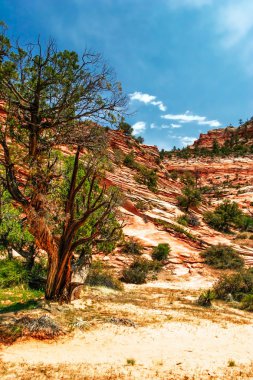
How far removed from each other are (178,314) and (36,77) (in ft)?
33.9

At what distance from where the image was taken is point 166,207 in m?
41.3

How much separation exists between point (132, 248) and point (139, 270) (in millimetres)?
4243

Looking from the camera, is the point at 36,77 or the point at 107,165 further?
the point at 107,165

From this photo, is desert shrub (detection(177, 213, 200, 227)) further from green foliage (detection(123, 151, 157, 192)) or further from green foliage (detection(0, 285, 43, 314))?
green foliage (detection(0, 285, 43, 314))

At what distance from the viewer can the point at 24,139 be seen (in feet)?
33.5

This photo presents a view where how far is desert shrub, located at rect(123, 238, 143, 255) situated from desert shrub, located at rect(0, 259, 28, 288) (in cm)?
1485

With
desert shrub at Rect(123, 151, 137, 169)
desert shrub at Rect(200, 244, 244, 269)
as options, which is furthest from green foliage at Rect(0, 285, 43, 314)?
desert shrub at Rect(123, 151, 137, 169)

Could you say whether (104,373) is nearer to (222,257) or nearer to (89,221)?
(89,221)

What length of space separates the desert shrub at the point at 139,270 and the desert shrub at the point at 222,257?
6.48 meters

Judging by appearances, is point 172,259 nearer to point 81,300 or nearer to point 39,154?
point 81,300

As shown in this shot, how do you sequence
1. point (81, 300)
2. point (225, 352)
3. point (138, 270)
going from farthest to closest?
point (138, 270) → point (81, 300) → point (225, 352)

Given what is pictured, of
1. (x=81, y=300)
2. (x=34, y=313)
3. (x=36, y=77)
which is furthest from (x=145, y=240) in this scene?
(x=36, y=77)

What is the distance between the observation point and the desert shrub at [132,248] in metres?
28.0

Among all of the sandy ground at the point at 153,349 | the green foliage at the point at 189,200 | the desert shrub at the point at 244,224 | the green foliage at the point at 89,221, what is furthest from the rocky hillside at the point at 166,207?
the sandy ground at the point at 153,349
